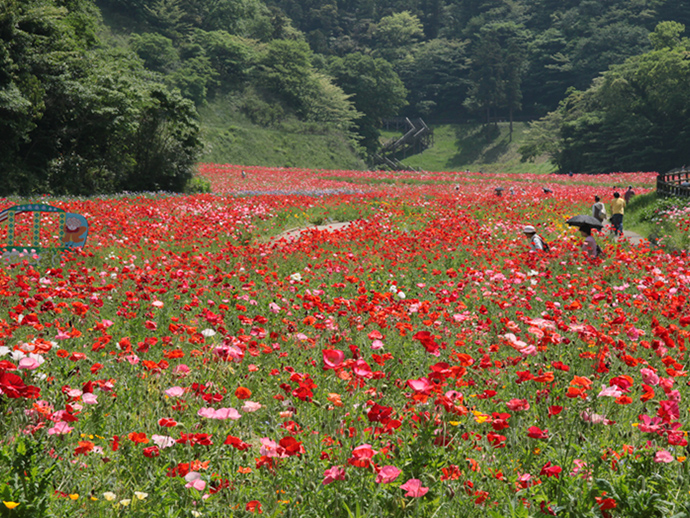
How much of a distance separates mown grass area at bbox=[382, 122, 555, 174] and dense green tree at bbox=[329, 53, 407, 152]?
26.6ft

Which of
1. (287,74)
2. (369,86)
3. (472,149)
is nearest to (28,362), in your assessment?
(287,74)

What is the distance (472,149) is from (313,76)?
91.6 feet

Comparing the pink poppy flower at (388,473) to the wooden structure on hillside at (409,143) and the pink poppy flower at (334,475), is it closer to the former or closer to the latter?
the pink poppy flower at (334,475)

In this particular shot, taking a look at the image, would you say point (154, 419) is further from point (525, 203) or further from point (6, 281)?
point (525, 203)

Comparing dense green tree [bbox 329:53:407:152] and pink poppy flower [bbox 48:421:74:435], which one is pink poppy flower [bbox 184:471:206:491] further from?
dense green tree [bbox 329:53:407:152]

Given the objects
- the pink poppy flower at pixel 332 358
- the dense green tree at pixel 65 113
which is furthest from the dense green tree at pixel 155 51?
the pink poppy flower at pixel 332 358

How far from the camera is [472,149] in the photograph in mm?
74438

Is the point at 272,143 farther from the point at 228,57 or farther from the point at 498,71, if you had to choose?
the point at 498,71

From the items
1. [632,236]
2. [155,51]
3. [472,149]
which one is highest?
[155,51]

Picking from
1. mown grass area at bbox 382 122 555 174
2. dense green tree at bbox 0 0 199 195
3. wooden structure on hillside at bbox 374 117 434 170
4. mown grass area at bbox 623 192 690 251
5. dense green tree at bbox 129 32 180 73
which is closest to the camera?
mown grass area at bbox 623 192 690 251

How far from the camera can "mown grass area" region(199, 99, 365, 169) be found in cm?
4384

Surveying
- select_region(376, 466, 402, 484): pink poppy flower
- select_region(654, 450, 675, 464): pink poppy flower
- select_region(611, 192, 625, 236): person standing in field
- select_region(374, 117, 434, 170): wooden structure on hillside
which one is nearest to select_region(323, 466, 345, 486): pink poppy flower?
select_region(376, 466, 402, 484): pink poppy flower

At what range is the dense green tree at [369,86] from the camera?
233ft

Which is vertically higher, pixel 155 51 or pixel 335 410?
pixel 155 51
